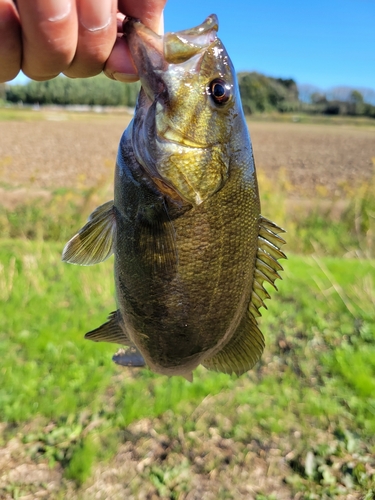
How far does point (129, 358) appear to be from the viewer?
1.80 m

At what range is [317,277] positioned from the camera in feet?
22.2

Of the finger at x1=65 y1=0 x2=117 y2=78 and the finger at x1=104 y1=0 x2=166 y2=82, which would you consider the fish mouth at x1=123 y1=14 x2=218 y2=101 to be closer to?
the finger at x1=65 y1=0 x2=117 y2=78

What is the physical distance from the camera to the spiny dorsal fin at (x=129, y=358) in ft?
5.77

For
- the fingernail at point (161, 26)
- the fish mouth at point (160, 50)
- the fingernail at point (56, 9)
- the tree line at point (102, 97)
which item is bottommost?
the fish mouth at point (160, 50)

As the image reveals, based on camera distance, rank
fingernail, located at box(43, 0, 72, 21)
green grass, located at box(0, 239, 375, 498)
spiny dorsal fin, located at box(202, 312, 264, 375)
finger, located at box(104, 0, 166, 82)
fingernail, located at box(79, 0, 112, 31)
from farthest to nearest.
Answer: green grass, located at box(0, 239, 375, 498)
spiny dorsal fin, located at box(202, 312, 264, 375)
finger, located at box(104, 0, 166, 82)
fingernail, located at box(79, 0, 112, 31)
fingernail, located at box(43, 0, 72, 21)

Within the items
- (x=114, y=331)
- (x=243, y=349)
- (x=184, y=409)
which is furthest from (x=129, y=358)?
(x=184, y=409)

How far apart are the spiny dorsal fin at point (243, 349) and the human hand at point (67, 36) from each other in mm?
1060

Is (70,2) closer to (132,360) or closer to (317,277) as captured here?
(132,360)

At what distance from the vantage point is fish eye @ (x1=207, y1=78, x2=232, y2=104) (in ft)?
4.53

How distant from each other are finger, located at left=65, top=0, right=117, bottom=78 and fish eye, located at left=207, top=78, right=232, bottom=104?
42 centimetres

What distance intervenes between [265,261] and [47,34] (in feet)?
3.58

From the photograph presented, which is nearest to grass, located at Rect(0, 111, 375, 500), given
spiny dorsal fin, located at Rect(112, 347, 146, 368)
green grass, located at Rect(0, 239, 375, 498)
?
green grass, located at Rect(0, 239, 375, 498)

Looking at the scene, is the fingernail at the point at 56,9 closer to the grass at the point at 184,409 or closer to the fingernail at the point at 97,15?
the fingernail at the point at 97,15

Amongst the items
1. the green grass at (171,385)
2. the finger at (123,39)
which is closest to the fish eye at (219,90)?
the finger at (123,39)
